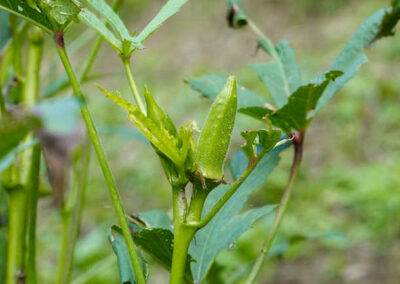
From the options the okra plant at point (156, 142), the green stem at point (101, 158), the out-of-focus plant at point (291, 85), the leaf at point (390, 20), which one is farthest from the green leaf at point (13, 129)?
the leaf at point (390, 20)

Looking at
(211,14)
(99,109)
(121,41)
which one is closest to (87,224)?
(99,109)

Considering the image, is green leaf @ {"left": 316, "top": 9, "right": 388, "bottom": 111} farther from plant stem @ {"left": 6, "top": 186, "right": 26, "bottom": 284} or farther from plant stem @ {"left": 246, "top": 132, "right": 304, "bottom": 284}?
plant stem @ {"left": 6, "top": 186, "right": 26, "bottom": 284}

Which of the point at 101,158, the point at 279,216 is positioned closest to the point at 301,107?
the point at 279,216

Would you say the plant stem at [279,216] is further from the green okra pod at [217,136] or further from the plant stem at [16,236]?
the plant stem at [16,236]

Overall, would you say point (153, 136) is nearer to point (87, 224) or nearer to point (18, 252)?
point (18, 252)

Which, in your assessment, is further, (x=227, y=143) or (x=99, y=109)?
(x=99, y=109)

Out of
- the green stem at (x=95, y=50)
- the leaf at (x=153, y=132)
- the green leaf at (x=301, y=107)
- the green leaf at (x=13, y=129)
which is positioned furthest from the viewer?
the green stem at (x=95, y=50)
